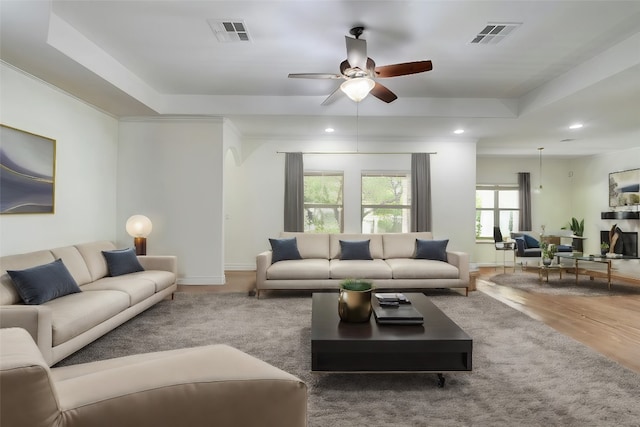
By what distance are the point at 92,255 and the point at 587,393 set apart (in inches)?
182

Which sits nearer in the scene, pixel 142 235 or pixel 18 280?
pixel 18 280

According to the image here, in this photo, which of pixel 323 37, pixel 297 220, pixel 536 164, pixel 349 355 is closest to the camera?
pixel 349 355

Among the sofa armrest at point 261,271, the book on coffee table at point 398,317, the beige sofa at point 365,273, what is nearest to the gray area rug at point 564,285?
the beige sofa at point 365,273

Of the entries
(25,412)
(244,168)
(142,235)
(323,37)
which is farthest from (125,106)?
(25,412)

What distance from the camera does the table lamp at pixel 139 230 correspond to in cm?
488

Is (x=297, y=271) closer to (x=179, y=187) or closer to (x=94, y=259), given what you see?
(x=179, y=187)

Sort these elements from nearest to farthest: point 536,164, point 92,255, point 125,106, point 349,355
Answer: point 349,355, point 92,255, point 125,106, point 536,164

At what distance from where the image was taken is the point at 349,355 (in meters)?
2.37

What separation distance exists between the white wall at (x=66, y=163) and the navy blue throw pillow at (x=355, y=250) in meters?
3.44

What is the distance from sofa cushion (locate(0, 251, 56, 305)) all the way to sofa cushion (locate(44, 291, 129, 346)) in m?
0.25

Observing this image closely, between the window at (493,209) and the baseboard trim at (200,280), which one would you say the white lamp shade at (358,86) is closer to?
the baseboard trim at (200,280)

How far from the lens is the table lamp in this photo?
4883 mm

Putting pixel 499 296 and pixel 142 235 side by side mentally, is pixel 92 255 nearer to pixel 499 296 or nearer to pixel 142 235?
pixel 142 235

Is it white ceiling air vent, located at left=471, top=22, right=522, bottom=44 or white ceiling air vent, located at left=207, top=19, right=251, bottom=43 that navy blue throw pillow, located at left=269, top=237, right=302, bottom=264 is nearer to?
white ceiling air vent, located at left=207, top=19, right=251, bottom=43
